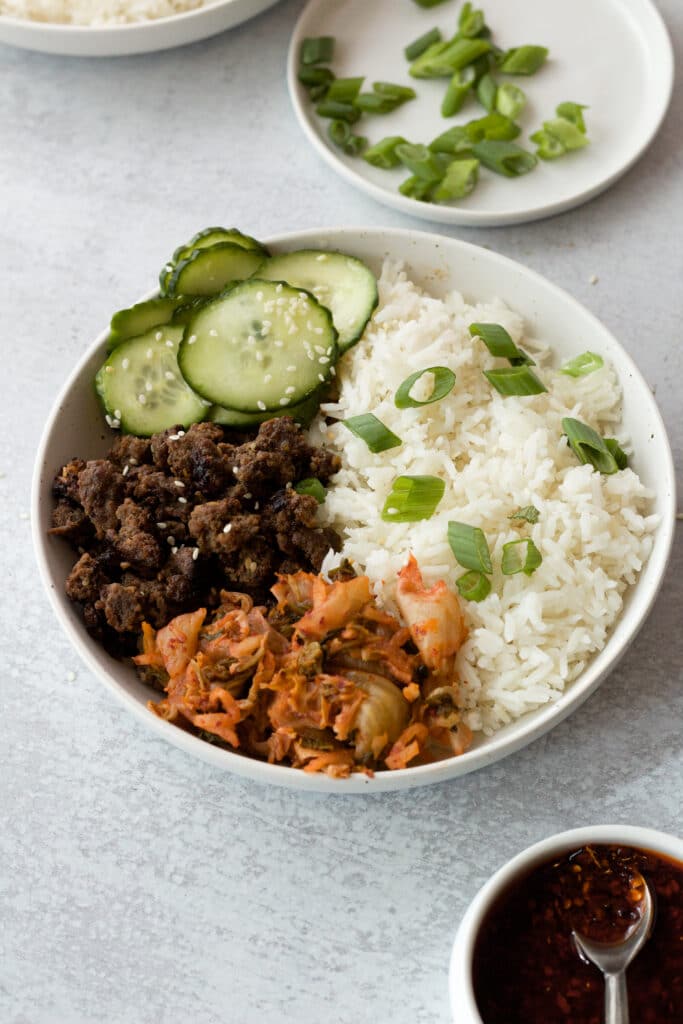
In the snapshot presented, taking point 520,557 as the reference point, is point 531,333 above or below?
above

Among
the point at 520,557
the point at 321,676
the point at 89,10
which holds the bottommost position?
the point at 321,676

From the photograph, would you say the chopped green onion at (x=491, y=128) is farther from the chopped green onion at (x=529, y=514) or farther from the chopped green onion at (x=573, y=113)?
the chopped green onion at (x=529, y=514)

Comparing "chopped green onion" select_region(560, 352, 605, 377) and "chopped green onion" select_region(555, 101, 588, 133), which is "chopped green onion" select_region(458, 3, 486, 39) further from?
"chopped green onion" select_region(560, 352, 605, 377)

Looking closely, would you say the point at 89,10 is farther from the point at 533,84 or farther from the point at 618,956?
the point at 618,956

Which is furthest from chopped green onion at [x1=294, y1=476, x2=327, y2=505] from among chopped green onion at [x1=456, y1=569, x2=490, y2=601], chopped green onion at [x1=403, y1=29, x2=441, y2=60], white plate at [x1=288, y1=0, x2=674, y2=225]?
chopped green onion at [x1=403, y1=29, x2=441, y2=60]

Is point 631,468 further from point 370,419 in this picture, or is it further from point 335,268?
point 335,268

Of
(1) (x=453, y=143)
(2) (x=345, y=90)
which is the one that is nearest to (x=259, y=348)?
(1) (x=453, y=143)

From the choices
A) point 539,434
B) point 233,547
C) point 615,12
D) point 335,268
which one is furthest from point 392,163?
point 233,547
